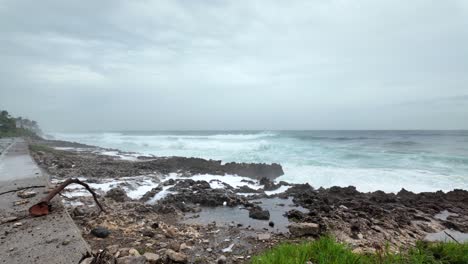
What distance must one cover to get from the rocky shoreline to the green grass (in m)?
0.70

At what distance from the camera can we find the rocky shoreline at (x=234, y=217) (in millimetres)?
4234

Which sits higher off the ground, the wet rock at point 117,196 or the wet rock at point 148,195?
the wet rock at point 117,196

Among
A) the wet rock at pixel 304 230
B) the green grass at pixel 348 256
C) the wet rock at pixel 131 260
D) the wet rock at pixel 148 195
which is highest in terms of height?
the wet rock at pixel 131 260

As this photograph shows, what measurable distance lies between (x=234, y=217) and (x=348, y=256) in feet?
12.1

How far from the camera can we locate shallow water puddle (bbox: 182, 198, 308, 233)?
592 centimetres

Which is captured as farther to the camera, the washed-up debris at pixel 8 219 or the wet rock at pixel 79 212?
the wet rock at pixel 79 212

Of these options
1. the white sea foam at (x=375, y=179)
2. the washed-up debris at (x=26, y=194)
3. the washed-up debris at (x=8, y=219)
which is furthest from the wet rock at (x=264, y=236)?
the white sea foam at (x=375, y=179)

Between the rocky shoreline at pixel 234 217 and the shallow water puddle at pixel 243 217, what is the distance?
0.07ft

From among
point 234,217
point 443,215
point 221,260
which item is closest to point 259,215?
point 234,217

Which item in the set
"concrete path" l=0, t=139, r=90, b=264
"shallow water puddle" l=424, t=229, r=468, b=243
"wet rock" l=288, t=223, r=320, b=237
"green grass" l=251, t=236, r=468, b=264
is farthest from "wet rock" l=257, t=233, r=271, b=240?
"shallow water puddle" l=424, t=229, r=468, b=243

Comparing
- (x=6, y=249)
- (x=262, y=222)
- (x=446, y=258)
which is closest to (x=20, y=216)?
(x=6, y=249)

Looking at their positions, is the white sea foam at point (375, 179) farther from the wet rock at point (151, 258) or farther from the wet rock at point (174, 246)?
the wet rock at point (151, 258)

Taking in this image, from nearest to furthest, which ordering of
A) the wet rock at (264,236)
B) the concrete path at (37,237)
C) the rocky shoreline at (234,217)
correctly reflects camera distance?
1. the concrete path at (37,237)
2. the rocky shoreline at (234,217)
3. the wet rock at (264,236)

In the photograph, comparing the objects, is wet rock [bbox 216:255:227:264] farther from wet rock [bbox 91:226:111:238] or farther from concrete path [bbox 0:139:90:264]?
wet rock [bbox 91:226:111:238]
